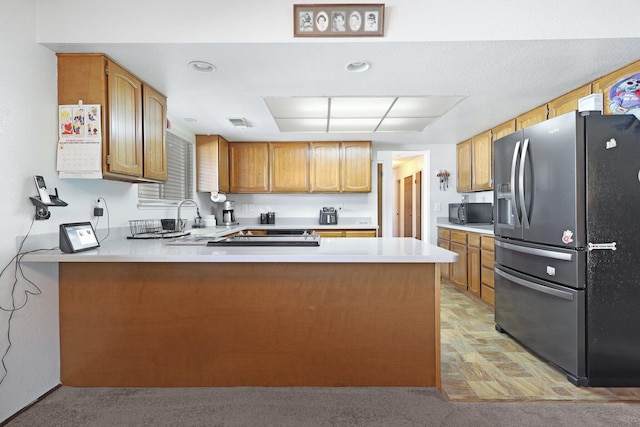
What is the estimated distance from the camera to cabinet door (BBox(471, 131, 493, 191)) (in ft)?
13.6

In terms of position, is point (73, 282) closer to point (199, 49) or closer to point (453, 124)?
point (199, 49)

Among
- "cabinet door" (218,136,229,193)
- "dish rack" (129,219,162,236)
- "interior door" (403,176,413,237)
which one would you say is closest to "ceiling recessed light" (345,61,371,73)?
"dish rack" (129,219,162,236)

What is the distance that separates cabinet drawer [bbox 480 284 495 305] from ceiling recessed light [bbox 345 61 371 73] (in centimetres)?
268

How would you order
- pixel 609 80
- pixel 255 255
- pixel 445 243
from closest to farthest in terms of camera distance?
pixel 255 255
pixel 609 80
pixel 445 243

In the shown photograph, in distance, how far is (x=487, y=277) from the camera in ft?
12.0

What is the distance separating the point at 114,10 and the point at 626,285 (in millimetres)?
3477

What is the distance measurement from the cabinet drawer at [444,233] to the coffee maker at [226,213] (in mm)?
3101

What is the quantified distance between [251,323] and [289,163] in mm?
3239

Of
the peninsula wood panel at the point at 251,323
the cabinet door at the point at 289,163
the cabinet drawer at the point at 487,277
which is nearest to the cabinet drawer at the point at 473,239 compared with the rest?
the cabinet drawer at the point at 487,277

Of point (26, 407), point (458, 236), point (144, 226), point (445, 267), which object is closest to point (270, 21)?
point (144, 226)

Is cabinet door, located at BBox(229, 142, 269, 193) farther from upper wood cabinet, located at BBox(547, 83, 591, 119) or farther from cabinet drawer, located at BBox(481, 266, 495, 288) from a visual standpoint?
upper wood cabinet, located at BBox(547, 83, 591, 119)

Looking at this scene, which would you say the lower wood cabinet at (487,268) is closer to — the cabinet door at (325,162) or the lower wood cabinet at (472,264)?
the lower wood cabinet at (472,264)

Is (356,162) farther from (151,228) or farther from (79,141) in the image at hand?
(79,141)

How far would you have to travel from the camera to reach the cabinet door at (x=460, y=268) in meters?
4.21
